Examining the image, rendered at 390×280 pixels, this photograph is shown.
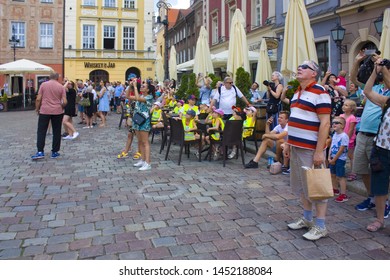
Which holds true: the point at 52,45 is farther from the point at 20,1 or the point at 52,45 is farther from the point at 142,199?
the point at 142,199

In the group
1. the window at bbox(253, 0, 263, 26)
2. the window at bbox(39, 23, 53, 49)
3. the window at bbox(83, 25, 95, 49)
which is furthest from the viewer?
the window at bbox(83, 25, 95, 49)

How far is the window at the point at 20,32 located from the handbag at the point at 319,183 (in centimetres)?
3584

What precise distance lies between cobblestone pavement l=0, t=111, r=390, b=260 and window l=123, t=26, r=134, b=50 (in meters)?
31.5

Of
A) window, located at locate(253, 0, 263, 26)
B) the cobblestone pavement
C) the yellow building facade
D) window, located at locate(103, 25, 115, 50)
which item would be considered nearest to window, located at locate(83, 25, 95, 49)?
the yellow building facade

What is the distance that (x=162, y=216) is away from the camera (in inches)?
181

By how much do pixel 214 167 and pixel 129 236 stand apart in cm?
369

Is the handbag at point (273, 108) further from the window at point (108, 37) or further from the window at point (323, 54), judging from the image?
the window at point (108, 37)

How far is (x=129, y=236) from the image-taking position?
396 centimetres

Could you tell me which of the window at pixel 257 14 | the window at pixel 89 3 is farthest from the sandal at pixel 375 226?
the window at pixel 89 3

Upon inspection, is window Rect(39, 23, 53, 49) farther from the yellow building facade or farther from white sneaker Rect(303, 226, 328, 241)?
white sneaker Rect(303, 226, 328, 241)

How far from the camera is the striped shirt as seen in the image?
12.5 ft

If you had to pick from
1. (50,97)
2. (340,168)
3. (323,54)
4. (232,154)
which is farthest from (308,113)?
(323,54)

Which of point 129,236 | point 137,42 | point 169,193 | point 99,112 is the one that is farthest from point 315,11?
point 137,42

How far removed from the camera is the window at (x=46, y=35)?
3506 centimetres
